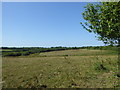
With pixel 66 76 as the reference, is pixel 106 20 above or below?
above

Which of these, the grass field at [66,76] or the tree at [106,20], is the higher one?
the tree at [106,20]

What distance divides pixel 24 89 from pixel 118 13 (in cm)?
819

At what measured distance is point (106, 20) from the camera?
26.3 ft

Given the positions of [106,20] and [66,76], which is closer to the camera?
[106,20]

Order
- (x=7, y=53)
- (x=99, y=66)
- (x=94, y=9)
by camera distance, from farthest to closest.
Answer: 1. (x=7, y=53)
2. (x=99, y=66)
3. (x=94, y=9)

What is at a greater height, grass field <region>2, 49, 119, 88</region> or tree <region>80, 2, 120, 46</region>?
tree <region>80, 2, 120, 46</region>

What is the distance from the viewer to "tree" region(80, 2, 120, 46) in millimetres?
7363

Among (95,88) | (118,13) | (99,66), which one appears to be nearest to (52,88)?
(95,88)

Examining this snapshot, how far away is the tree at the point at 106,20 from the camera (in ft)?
24.2

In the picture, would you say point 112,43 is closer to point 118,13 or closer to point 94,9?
point 118,13

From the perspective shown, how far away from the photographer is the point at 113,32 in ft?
25.0

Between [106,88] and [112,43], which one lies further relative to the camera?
[112,43]

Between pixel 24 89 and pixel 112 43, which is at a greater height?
pixel 112 43

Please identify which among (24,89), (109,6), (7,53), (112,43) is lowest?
(7,53)
